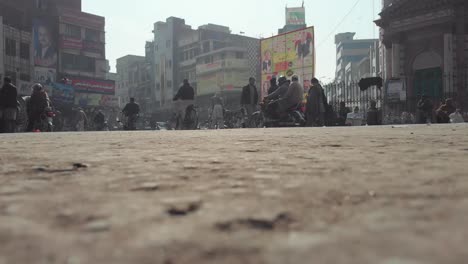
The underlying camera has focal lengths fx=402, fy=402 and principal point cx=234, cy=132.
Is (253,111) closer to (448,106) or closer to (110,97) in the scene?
(448,106)

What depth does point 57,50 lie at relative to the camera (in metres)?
37.5

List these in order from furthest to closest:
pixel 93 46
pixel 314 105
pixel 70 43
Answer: pixel 93 46 → pixel 70 43 → pixel 314 105

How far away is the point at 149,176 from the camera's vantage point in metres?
1.06

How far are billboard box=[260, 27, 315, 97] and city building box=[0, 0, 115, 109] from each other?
16.1 m

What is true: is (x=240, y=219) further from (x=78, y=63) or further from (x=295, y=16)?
(x=295, y=16)

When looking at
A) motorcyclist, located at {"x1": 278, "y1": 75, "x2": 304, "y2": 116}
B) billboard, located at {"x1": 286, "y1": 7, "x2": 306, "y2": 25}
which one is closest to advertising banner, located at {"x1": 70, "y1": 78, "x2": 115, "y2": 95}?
motorcyclist, located at {"x1": 278, "y1": 75, "x2": 304, "y2": 116}

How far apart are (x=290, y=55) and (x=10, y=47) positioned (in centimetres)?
2065

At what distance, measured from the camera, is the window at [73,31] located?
39328mm

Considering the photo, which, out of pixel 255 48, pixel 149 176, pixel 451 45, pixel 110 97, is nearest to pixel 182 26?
pixel 255 48

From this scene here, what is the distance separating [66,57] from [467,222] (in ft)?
139

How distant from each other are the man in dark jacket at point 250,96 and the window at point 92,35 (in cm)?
3581

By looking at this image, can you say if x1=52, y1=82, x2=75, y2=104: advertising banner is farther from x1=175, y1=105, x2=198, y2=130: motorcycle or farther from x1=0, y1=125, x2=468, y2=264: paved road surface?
x1=0, y1=125, x2=468, y2=264: paved road surface

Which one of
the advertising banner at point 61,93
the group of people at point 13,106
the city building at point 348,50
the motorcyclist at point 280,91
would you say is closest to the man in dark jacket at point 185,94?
the motorcyclist at point 280,91

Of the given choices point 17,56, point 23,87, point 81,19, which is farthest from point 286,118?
point 81,19
